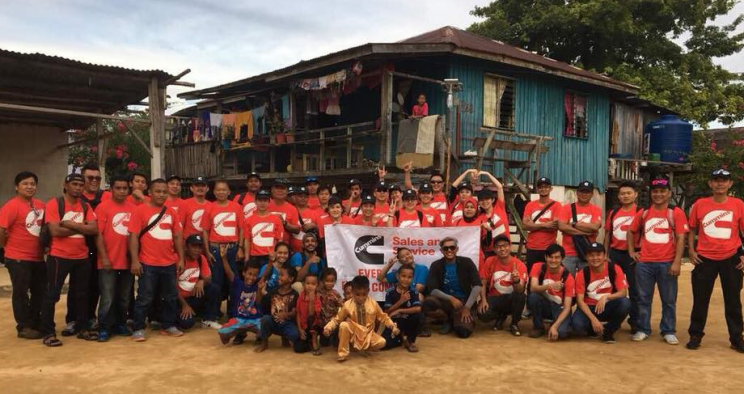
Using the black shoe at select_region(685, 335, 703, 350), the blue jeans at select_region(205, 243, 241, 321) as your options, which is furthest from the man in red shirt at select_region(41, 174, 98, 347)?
the black shoe at select_region(685, 335, 703, 350)

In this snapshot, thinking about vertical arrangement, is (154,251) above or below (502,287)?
above

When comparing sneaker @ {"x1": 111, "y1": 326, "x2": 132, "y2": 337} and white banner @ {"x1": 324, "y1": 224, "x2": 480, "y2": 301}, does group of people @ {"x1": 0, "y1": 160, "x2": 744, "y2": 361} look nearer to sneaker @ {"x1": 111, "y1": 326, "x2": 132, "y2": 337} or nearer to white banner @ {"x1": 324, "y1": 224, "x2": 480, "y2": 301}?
sneaker @ {"x1": 111, "y1": 326, "x2": 132, "y2": 337}

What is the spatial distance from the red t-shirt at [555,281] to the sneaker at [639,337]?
2.57 feet

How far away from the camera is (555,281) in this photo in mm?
5824

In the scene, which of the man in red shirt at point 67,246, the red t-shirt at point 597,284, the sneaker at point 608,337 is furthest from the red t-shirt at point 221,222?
the sneaker at point 608,337

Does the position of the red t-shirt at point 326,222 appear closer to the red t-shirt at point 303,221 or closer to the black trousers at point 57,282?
the red t-shirt at point 303,221

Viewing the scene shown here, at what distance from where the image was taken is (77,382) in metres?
4.24

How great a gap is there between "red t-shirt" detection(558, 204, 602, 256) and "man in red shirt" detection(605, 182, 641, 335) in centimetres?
17

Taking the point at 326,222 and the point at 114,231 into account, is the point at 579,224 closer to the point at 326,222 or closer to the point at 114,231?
the point at 326,222

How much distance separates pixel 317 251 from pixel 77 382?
2.74 metres

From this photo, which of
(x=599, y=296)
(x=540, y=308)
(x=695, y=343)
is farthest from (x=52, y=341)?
(x=695, y=343)

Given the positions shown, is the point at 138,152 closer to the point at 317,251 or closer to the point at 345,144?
the point at 345,144

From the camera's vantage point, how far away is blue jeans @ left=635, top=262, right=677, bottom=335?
18.2 feet

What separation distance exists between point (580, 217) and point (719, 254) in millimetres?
1399
